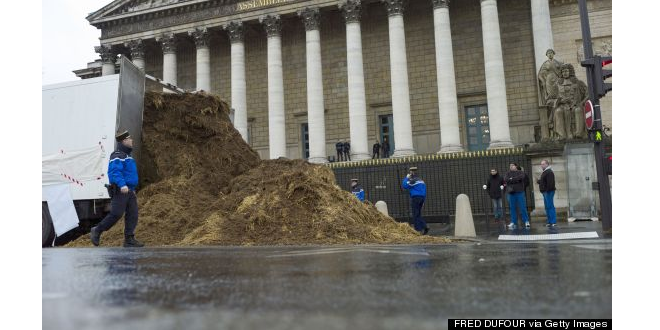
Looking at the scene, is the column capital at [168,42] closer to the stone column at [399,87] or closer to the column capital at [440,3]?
the stone column at [399,87]

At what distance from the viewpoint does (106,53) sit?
3105cm

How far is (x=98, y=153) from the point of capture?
1000 centimetres

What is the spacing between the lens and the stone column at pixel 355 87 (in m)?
25.1

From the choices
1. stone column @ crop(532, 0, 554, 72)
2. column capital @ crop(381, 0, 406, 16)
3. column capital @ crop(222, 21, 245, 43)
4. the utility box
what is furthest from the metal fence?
column capital @ crop(222, 21, 245, 43)

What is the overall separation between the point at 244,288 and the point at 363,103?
23.1 metres

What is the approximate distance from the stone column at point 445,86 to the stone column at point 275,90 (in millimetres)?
8526

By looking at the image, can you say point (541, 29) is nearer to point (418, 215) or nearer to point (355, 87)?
point (355, 87)

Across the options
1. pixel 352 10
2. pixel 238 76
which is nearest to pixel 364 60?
pixel 352 10

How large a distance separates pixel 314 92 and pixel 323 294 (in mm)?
24082

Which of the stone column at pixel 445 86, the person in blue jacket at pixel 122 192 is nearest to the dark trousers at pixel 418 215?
the person in blue jacket at pixel 122 192

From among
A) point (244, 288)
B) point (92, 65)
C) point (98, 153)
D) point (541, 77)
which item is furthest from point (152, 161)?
point (92, 65)

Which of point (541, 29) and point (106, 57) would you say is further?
point (106, 57)

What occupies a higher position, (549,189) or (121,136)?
(121,136)

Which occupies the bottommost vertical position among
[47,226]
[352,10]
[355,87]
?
[47,226]
